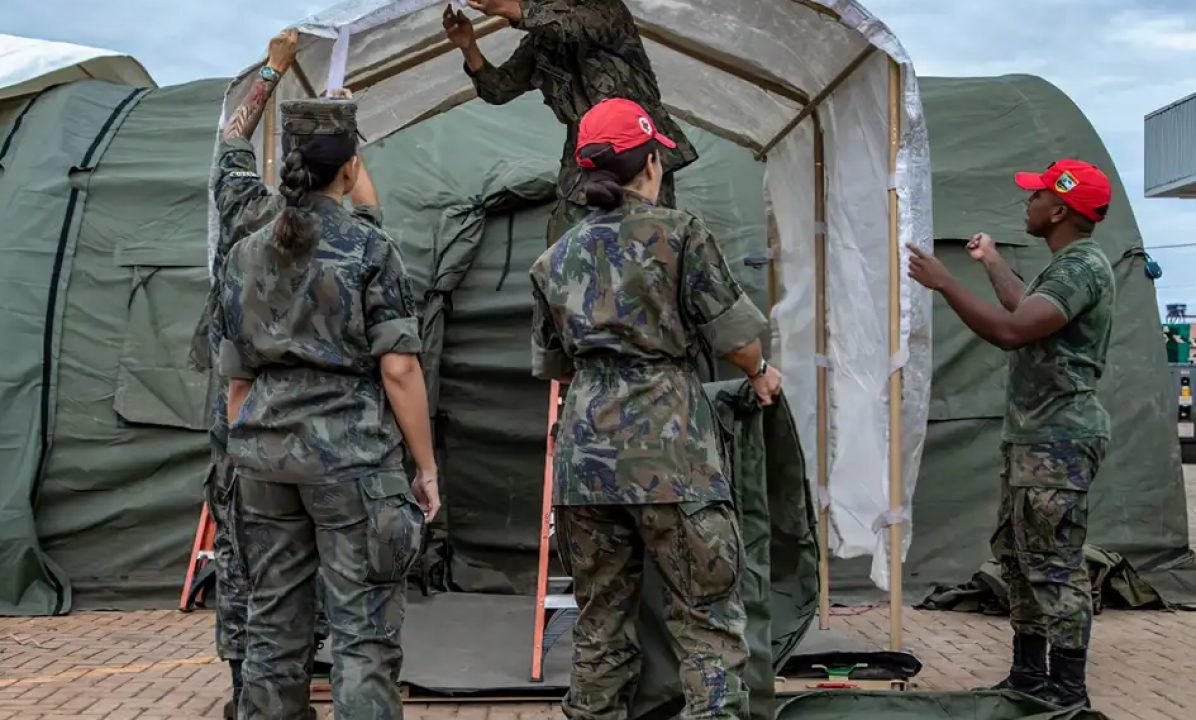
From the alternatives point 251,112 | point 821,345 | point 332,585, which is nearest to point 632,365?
point 332,585

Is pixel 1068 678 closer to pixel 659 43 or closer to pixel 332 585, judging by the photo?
pixel 332 585

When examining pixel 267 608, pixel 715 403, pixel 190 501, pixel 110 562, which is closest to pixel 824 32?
pixel 715 403

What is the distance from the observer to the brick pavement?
4809 mm

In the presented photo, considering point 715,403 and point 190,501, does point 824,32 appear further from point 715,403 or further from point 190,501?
point 190,501

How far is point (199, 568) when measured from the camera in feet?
22.2

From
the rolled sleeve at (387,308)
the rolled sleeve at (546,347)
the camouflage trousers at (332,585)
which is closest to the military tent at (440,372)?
the rolled sleeve at (546,347)

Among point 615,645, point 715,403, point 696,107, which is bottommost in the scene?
point 615,645

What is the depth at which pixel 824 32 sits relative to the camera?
5164mm

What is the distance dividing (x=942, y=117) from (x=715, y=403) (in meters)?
4.42

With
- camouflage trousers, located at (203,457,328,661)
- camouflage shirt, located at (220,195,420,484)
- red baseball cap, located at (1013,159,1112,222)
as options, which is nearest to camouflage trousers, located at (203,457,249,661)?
camouflage trousers, located at (203,457,328,661)

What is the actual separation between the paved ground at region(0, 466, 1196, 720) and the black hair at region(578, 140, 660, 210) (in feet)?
6.91

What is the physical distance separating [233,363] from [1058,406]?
2.85 meters

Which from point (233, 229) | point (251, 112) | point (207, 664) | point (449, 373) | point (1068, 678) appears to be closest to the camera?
point (233, 229)

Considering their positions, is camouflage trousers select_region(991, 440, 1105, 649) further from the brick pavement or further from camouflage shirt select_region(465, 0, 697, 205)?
camouflage shirt select_region(465, 0, 697, 205)
